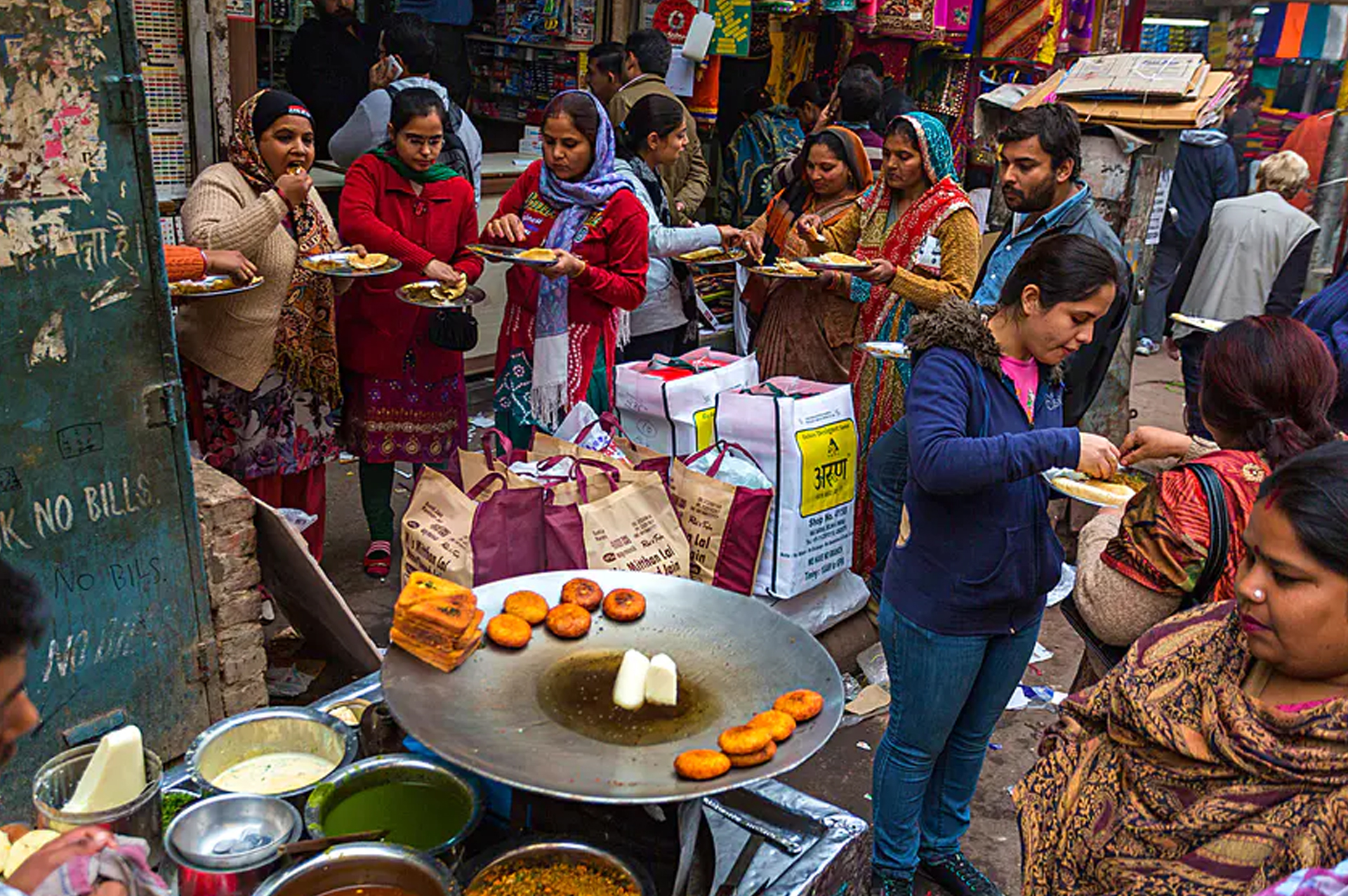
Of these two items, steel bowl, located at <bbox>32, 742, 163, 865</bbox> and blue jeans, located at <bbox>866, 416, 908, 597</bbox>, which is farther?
blue jeans, located at <bbox>866, 416, 908, 597</bbox>

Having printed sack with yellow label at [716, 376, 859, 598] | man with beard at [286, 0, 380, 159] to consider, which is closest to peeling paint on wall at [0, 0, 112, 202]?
printed sack with yellow label at [716, 376, 859, 598]

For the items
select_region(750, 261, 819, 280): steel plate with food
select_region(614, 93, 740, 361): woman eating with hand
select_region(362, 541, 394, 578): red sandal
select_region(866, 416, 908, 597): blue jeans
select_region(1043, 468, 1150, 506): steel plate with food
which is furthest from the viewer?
select_region(614, 93, 740, 361): woman eating with hand

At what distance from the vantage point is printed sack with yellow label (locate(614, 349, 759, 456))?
4.21m

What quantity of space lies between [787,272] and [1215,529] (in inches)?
100.0

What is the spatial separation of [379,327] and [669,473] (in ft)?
4.51

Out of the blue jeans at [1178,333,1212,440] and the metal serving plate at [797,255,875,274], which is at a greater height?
the metal serving plate at [797,255,875,274]

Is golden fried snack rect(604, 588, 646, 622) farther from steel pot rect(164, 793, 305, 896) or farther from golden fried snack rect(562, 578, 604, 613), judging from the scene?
steel pot rect(164, 793, 305, 896)

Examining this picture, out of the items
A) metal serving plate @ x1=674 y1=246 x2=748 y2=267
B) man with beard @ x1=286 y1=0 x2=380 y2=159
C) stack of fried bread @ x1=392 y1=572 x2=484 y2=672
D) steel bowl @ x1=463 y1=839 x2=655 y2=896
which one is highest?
man with beard @ x1=286 y1=0 x2=380 y2=159

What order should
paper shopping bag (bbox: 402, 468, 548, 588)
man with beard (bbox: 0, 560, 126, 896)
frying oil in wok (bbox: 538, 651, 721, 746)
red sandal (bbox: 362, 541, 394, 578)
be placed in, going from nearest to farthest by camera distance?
man with beard (bbox: 0, 560, 126, 896)
frying oil in wok (bbox: 538, 651, 721, 746)
paper shopping bag (bbox: 402, 468, 548, 588)
red sandal (bbox: 362, 541, 394, 578)

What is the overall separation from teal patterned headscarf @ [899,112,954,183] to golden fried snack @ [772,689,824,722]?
9.52ft

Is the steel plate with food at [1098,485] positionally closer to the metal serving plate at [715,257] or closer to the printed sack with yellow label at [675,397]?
the printed sack with yellow label at [675,397]

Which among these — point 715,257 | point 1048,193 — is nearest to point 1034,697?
point 1048,193

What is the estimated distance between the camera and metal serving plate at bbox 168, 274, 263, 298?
3410mm

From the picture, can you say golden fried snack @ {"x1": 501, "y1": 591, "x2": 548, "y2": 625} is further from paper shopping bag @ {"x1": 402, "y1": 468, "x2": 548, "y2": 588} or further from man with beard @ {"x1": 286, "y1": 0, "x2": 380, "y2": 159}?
man with beard @ {"x1": 286, "y1": 0, "x2": 380, "y2": 159}
